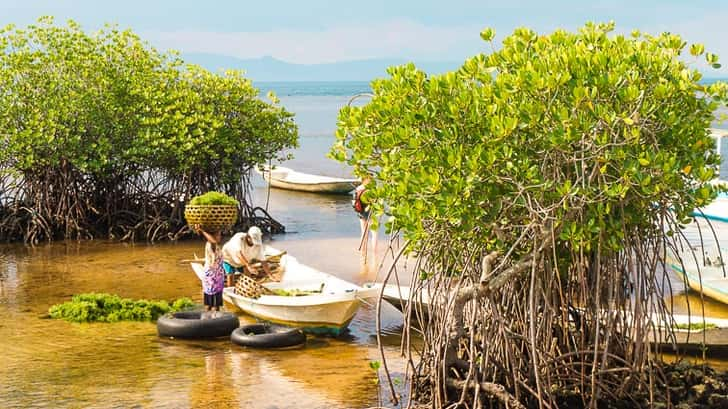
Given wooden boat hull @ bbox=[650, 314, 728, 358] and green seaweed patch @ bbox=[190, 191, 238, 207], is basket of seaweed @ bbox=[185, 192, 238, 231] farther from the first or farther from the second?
wooden boat hull @ bbox=[650, 314, 728, 358]

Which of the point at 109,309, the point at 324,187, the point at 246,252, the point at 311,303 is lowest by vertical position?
the point at 109,309

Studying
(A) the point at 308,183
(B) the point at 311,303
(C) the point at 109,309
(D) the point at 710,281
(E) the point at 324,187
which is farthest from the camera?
(A) the point at 308,183

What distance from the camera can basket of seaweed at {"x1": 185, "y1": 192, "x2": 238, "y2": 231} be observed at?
12.2m

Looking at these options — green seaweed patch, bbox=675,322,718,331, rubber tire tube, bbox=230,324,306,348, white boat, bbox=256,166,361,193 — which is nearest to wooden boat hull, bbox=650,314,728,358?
green seaweed patch, bbox=675,322,718,331

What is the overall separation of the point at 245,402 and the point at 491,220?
111 inches

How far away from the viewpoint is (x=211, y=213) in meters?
12.2

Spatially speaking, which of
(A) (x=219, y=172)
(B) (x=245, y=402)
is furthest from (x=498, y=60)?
(A) (x=219, y=172)

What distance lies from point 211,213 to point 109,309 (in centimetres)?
170

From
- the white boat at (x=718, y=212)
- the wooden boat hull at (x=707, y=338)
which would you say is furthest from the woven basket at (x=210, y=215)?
the white boat at (x=718, y=212)

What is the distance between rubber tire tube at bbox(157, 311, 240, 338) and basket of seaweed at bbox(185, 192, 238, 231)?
1.22 meters

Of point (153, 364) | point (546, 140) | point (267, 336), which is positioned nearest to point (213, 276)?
point (267, 336)

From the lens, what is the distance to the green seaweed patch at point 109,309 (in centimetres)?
1235

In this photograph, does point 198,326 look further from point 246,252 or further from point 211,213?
point 211,213

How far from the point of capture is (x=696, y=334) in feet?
33.7
